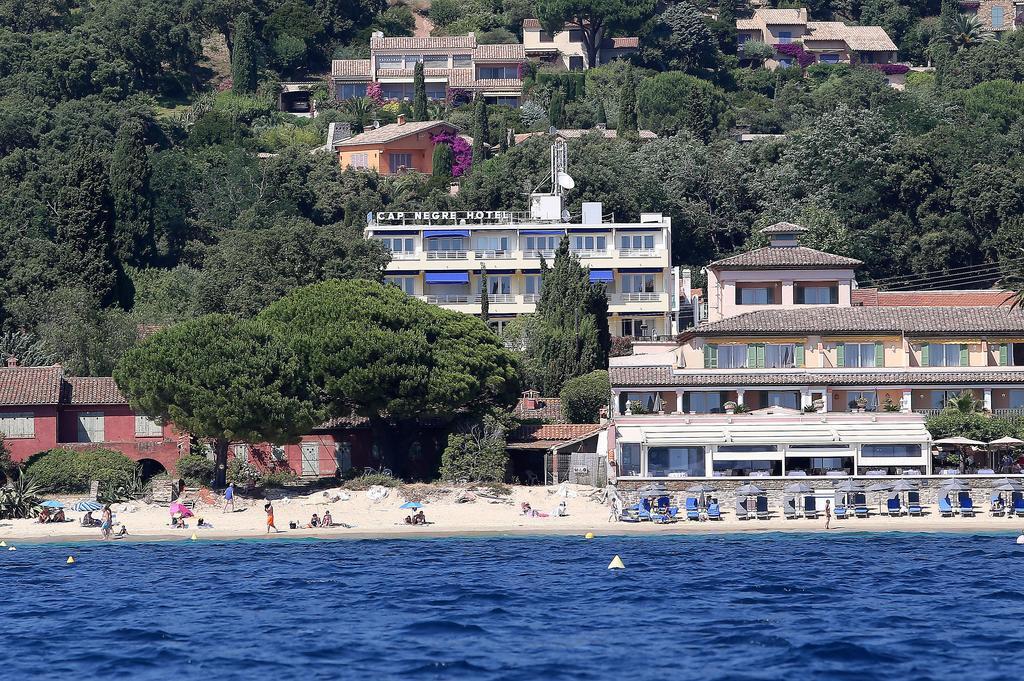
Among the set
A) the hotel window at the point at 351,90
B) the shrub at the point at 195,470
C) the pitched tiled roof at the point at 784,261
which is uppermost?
the hotel window at the point at 351,90

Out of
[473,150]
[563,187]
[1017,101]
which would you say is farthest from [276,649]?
[1017,101]

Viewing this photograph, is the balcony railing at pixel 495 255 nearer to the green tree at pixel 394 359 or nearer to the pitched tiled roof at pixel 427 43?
the green tree at pixel 394 359

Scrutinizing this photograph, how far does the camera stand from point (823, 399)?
84.1m

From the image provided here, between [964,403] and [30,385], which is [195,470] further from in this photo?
[964,403]

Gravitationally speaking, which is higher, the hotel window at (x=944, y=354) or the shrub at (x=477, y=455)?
the hotel window at (x=944, y=354)

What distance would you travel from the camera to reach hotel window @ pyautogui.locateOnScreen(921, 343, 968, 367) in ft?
283

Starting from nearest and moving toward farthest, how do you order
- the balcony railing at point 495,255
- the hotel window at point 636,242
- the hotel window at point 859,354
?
1. the hotel window at point 859,354
2. the balcony railing at point 495,255
3. the hotel window at point 636,242

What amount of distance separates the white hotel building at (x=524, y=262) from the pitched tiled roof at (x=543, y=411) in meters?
26.1

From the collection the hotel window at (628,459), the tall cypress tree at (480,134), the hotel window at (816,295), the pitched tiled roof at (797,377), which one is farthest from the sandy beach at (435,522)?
the tall cypress tree at (480,134)

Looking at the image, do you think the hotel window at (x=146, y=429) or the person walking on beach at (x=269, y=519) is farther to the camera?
the hotel window at (x=146, y=429)

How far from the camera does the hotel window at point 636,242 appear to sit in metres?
119

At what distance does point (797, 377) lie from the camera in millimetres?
84625

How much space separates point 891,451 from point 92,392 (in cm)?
3343

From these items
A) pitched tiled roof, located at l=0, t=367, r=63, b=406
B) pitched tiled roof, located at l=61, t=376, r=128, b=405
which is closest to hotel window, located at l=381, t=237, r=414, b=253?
pitched tiled roof, located at l=61, t=376, r=128, b=405
